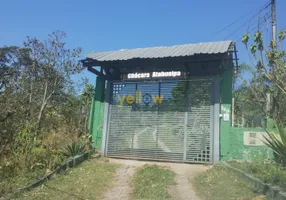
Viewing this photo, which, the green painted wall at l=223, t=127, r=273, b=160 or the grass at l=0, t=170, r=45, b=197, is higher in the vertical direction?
the green painted wall at l=223, t=127, r=273, b=160

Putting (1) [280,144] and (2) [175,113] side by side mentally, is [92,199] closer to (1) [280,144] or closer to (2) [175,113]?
(1) [280,144]

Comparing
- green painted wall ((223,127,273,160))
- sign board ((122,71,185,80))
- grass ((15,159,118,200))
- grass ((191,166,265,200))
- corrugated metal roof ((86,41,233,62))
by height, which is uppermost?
corrugated metal roof ((86,41,233,62))

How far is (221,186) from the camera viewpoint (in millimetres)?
7164

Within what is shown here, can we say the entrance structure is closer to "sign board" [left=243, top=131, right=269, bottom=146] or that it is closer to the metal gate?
the metal gate

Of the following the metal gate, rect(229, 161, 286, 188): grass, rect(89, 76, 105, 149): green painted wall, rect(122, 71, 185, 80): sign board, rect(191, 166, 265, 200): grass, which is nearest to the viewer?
rect(229, 161, 286, 188): grass

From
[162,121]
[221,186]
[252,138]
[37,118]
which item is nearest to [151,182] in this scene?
[221,186]

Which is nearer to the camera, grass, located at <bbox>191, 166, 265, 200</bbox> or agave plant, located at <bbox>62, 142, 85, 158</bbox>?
grass, located at <bbox>191, 166, 265, 200</bbox>

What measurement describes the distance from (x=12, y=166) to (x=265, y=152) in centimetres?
758

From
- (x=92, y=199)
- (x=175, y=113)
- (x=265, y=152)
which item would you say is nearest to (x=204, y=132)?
(x=175, y=113)

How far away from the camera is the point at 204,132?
10562 mm

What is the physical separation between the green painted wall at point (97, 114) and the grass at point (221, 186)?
4788 millimetres

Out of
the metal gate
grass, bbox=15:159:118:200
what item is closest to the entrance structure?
the metal gate

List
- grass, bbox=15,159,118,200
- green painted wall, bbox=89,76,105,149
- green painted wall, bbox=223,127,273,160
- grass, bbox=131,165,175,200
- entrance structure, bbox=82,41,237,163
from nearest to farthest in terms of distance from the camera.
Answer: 1. grass, bbox=15,159,118,200
2. grass, bbox=131,165,175,200
3. green painted wall, bbox=223,127,273,160
4. entrance structure, bbox=82,41,237,163
5. green painted wall, bbox=89,76,105,149

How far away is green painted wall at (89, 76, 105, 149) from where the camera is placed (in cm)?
1197
